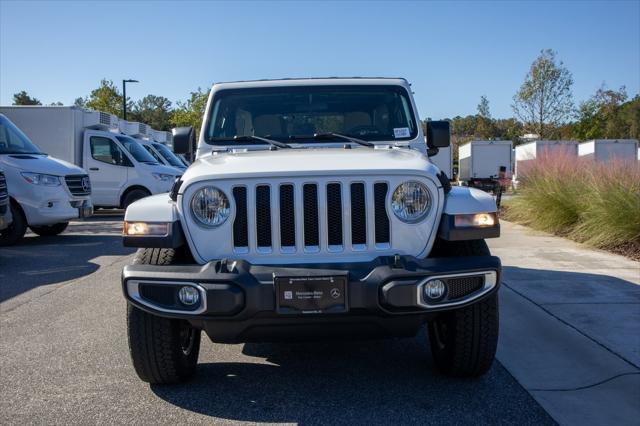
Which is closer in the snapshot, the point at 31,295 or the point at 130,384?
the point at 130,384

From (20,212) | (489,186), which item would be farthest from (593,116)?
(20,212)

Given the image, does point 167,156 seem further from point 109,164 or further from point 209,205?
point 209,205

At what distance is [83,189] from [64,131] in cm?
487

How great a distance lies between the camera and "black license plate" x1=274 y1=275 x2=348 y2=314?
3.46 m

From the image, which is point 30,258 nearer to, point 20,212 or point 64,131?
point 20,212

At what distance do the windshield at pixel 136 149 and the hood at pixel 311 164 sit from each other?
1292 centimetres

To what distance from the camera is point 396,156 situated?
4.27 m

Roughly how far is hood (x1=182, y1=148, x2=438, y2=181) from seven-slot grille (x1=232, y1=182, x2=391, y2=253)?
8cm

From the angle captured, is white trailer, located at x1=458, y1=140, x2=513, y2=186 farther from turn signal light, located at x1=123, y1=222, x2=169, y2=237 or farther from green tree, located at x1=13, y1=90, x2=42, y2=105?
green tree, located at x1=13, y1=90, x2=42, y2=105

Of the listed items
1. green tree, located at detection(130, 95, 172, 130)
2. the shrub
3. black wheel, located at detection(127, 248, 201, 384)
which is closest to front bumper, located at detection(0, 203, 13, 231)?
black wheel, located at detection(127, 248, 201, 384)

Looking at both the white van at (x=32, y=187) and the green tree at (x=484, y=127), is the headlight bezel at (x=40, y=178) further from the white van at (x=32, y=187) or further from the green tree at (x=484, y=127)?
the green tree at (x=484, y=127)

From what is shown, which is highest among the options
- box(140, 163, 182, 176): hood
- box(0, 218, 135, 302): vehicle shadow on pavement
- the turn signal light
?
box(140, 163, 182, 176): hood

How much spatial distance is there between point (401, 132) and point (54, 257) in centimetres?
651

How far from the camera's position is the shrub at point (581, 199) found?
9.35 meters
